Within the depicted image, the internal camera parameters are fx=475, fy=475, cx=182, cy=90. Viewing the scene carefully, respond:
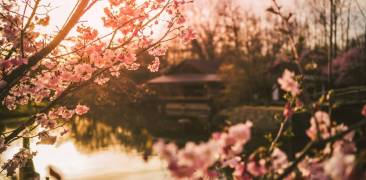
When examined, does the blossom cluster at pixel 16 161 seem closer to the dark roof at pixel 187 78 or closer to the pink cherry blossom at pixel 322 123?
the pink cherry blossom at pixel 322 123

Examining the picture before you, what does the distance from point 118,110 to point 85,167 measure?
20501 mm

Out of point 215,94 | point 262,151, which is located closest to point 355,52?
point 215,94

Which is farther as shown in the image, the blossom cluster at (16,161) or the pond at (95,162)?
the pond at (95,162)

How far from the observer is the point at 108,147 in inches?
838

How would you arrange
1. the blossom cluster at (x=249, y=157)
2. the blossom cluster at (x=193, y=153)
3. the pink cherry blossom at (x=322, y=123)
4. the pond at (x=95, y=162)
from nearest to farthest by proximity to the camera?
the blossom cluster at (x=249, y=157)
the blossom cluster at (x=193, y=153)
the pink cherry blossom at (x=322, y=123)
the pond at (x=95, y=162)

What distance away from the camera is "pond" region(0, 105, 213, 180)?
16.0 metres

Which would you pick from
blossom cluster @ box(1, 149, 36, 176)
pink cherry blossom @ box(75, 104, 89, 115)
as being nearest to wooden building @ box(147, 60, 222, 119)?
pink cherry blossom @ box(75, 104, 89, 115)

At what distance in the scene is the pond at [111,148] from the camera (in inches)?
629

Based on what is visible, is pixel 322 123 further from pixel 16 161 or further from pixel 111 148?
pixel 111 148

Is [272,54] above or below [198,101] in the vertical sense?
above

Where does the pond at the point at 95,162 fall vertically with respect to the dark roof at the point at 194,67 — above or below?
below

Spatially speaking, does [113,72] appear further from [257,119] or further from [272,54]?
[272,54]

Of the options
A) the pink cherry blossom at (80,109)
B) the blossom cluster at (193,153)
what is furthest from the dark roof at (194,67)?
the blossom cluster at (193,153)

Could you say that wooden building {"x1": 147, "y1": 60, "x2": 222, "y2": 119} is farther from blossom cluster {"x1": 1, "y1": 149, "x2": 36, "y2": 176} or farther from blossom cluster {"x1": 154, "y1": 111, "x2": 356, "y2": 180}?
blossom cluster {"x1": 154, "y1": 111, "x2": 356, "y2": 180}
